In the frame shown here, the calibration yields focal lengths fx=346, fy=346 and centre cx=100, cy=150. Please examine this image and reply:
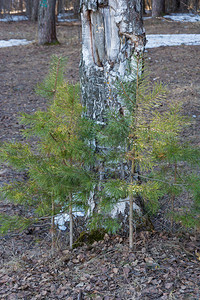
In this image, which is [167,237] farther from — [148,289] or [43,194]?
[43,194]

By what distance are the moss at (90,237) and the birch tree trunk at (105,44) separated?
1.06m

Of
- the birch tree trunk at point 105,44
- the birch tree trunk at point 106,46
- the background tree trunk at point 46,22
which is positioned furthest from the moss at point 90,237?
the background tree trunk at point 46,22

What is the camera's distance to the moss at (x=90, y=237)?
10.7 ft

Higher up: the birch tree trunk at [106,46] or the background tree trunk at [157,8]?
the background tree trunk at [157,8]

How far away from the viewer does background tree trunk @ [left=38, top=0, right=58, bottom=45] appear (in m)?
12.1

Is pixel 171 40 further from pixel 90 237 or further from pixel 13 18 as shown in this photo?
pixel 13 18

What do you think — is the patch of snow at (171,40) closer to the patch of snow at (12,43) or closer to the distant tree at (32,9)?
the patch of snow at (12,43)

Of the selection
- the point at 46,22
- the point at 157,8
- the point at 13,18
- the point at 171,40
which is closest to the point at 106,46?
the point at 171,40

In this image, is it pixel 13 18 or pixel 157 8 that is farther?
pixel 13 18

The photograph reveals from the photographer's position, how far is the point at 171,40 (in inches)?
474

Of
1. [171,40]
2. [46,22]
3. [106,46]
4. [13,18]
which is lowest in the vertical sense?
[171,40]

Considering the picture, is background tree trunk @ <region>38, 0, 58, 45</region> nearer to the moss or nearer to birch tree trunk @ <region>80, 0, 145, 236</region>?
birch tree trunk @ <region>80, 0, 145, 236</region>

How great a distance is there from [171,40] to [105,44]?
985cm

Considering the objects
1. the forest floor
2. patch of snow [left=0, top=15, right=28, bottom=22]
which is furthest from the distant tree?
the forest floor
